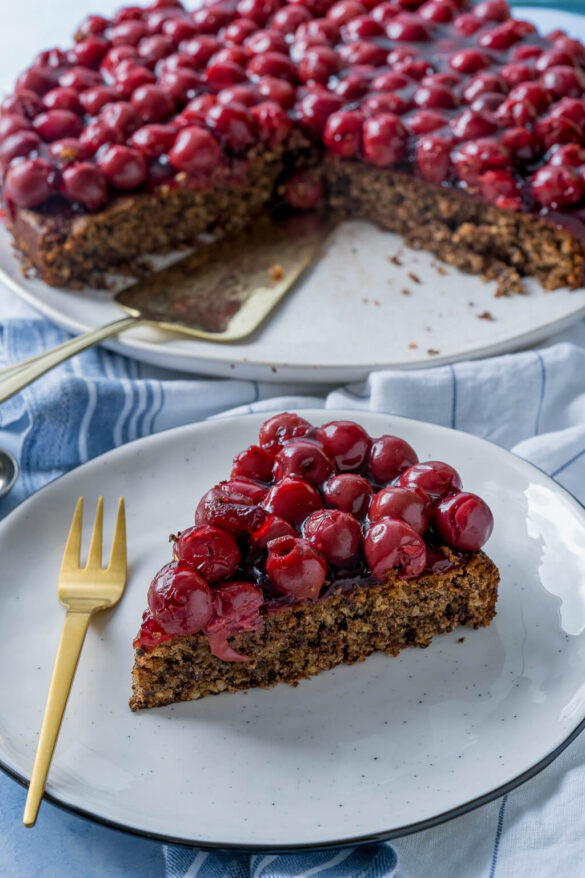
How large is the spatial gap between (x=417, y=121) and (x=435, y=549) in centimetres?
193

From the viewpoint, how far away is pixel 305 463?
2.16m

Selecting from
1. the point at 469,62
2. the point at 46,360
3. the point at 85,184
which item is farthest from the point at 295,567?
the point at 469,62

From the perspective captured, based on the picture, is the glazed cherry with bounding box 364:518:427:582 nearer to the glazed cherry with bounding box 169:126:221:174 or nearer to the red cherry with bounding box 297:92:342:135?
the glazed cherry with bounding box 169:126:221:174

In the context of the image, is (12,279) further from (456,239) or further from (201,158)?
(456,239)

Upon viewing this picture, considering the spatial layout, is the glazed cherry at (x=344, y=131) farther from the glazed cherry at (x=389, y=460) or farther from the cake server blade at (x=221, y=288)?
the glazed cherry at (x=389, y=460)

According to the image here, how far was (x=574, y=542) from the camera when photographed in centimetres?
223

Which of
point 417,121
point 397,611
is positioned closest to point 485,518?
point 397,611

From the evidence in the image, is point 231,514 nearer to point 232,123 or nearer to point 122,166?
point 122,166

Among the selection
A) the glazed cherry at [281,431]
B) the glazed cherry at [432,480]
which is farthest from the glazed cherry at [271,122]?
the glazed cherry at [432,480]

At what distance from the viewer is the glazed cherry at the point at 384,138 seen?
3545 mm

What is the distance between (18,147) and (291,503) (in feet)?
6.34

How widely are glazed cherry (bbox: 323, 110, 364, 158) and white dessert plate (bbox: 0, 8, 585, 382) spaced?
0.37 m

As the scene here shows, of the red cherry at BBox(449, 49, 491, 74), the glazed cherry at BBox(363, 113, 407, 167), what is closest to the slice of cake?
the glazed cherry at BBox(363, 113, 407, 167)

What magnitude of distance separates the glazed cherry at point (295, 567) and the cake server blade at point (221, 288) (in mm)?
1100
